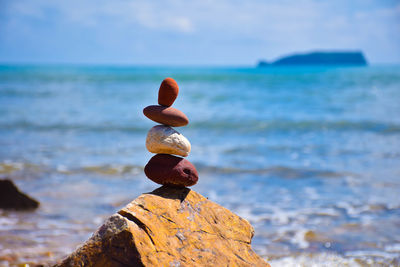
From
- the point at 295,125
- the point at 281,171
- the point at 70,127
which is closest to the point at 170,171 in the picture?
the point at 281,171

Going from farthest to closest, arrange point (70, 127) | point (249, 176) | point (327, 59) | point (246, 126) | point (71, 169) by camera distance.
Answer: point (327, 59) → point (246, 126) → point (70, 127) → point (71, 169) → point (249, 176)

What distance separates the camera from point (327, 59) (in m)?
130

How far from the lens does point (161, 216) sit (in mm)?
3168

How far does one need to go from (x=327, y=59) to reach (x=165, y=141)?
13541 centimetres

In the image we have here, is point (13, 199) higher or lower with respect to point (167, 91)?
lower

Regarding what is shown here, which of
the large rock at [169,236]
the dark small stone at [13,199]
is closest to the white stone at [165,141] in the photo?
the large rock at [169,236]

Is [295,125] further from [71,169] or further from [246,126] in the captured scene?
[71,169]

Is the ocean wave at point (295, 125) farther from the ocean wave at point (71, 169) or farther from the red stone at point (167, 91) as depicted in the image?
the red stone at point (167, 91)

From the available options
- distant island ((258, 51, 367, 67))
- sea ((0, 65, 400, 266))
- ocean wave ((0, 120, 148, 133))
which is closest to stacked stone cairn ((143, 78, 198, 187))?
sea ((0, 65, 400, 266))

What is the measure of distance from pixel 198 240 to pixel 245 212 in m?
3.41

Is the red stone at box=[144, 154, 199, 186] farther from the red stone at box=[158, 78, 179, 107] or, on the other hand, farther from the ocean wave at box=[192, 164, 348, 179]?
the ocean wave at box=[192, 164, 348, 179]

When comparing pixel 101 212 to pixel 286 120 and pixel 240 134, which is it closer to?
pixel 240 134

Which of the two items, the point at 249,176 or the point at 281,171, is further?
the point at 281,171

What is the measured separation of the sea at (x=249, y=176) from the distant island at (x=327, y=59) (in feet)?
383
